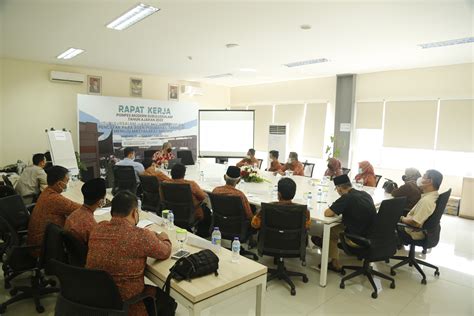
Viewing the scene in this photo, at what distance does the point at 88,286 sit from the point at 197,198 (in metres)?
2.57

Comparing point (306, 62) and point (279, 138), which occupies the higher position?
point (306, 62)

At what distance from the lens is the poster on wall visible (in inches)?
298

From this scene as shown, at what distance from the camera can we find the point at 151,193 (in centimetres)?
460

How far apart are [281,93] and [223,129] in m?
2.12

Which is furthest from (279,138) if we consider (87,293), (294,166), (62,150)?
(87,293)

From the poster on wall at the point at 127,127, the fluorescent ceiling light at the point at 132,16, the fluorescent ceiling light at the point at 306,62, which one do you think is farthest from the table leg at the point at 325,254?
the poster on wall at the point at 127,127

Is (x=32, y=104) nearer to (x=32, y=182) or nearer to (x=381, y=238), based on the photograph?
(x=32, y=182)

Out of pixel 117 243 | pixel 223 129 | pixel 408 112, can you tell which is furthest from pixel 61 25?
pixel 408 112

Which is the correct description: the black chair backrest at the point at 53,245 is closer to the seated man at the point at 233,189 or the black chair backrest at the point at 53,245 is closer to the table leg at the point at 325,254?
the seated man at the point at 233,189

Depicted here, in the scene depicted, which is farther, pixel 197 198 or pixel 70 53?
pixel 70 53

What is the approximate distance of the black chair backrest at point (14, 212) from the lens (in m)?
2.96

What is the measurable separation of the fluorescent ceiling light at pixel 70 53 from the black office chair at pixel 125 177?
2.53 meters

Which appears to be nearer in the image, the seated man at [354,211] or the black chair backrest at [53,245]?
the black chair backrest at [53,245]

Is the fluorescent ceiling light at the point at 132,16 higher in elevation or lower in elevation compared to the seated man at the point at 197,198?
higher
